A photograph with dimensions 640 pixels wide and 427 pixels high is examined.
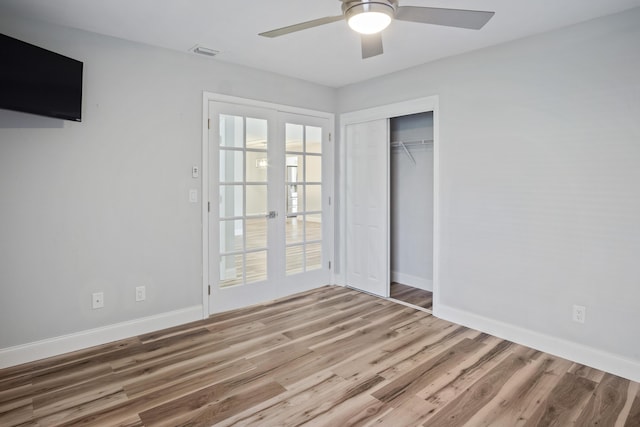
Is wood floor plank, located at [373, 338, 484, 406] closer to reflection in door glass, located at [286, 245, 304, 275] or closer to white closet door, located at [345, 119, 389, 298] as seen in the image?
white closet door, located at [345, 119, 389, 298]

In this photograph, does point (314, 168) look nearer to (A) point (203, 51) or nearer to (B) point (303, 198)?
(B) point (303, 198)

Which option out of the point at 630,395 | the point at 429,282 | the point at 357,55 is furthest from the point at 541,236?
the point at 357,55

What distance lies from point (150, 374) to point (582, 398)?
2.80 meters

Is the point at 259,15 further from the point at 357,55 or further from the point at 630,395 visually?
the point at 630,395

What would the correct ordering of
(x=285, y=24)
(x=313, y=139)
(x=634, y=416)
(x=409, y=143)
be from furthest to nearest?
1. (x=409, y=143)
2. (x=313, y=139)
3. (x=285, y=24)
4. (x=634, y=416)

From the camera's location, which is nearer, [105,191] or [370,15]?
[370,15]

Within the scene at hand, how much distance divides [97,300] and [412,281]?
3.46 m

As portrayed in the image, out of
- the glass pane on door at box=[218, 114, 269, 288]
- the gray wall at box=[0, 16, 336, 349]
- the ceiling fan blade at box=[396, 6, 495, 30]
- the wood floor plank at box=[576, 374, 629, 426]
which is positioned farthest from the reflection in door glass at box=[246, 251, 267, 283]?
the wood floor plank at box=[576, 374, 629, 426]

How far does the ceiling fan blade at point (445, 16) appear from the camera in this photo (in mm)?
1876

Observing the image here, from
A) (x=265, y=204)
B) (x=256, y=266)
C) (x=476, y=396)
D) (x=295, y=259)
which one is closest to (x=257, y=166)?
(x=265, y=204)

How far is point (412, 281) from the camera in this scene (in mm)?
4742

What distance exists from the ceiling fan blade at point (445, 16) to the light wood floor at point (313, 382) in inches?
85.4

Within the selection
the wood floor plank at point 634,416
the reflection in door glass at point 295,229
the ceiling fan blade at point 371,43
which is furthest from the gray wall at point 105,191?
the wood floor plank at point 634,416

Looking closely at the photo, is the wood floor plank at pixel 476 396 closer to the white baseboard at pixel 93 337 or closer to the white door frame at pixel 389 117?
the white door frame at pixel 389 117
